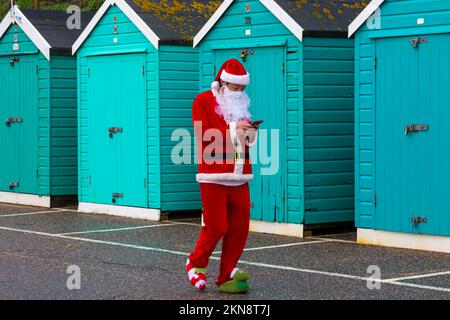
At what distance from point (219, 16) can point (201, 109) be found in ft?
16.9

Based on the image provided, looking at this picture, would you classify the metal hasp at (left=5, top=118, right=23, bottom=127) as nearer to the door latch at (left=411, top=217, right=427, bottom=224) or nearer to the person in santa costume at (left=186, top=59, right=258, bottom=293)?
the door latch at (left=411, top=217, right=427, bottom=224)

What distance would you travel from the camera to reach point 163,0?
15.2m

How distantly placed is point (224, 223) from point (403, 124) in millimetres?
3525

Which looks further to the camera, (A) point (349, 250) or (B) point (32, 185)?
(B) point (32, 185)

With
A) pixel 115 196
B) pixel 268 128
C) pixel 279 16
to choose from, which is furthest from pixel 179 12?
pixel 268 128

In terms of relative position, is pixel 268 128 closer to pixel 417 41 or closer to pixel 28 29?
pixel 417 41

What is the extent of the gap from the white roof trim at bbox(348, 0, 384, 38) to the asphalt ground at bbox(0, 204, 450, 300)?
2283mm

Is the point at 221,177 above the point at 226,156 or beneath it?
beneath

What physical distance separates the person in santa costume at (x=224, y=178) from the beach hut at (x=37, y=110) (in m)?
8.16

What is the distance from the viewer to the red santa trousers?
8.44 m

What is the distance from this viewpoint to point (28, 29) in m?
16.6
